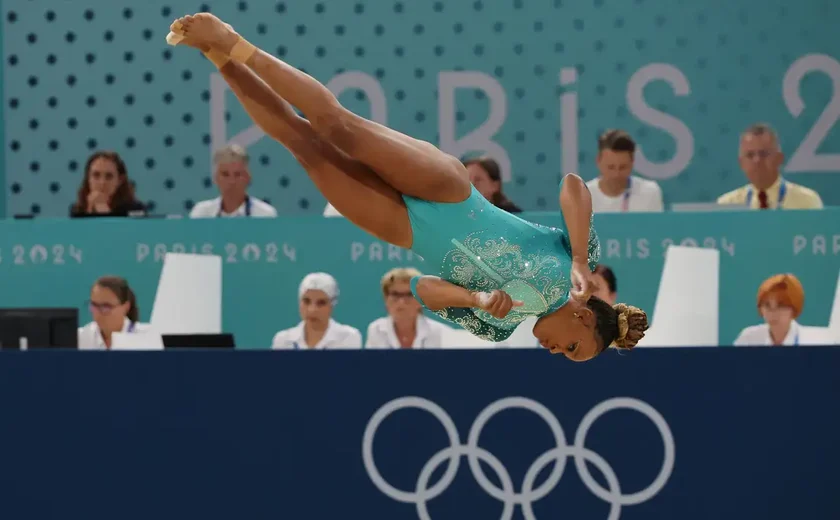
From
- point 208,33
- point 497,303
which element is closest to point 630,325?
point 497,303

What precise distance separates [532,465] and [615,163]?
2991 mm

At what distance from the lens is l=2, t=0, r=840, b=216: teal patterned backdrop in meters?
10.5

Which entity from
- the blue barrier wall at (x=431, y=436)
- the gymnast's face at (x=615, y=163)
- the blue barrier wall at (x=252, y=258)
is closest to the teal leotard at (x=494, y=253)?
the blue barrier wall at (x=431, y=436)

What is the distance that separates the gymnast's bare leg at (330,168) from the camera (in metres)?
4.82

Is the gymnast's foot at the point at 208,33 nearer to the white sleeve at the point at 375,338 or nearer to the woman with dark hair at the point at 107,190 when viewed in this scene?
the white sleeve at the point at 375,338

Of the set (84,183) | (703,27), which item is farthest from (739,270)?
(84,183)

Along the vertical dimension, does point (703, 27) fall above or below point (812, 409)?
above

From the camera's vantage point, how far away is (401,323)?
7730 mm

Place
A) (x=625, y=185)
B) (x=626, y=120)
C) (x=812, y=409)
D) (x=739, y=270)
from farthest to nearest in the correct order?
1. (x=626, y=120)
2. (x=625, y=185)
3. (x=739, y=270)
4. (x=812, y=409)

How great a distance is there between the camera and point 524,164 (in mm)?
10750

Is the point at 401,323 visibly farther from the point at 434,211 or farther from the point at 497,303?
the point at 497,303

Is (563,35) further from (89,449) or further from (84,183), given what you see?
(89,449)

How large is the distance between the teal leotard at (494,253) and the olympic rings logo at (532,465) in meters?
1.15

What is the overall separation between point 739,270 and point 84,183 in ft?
14.4
